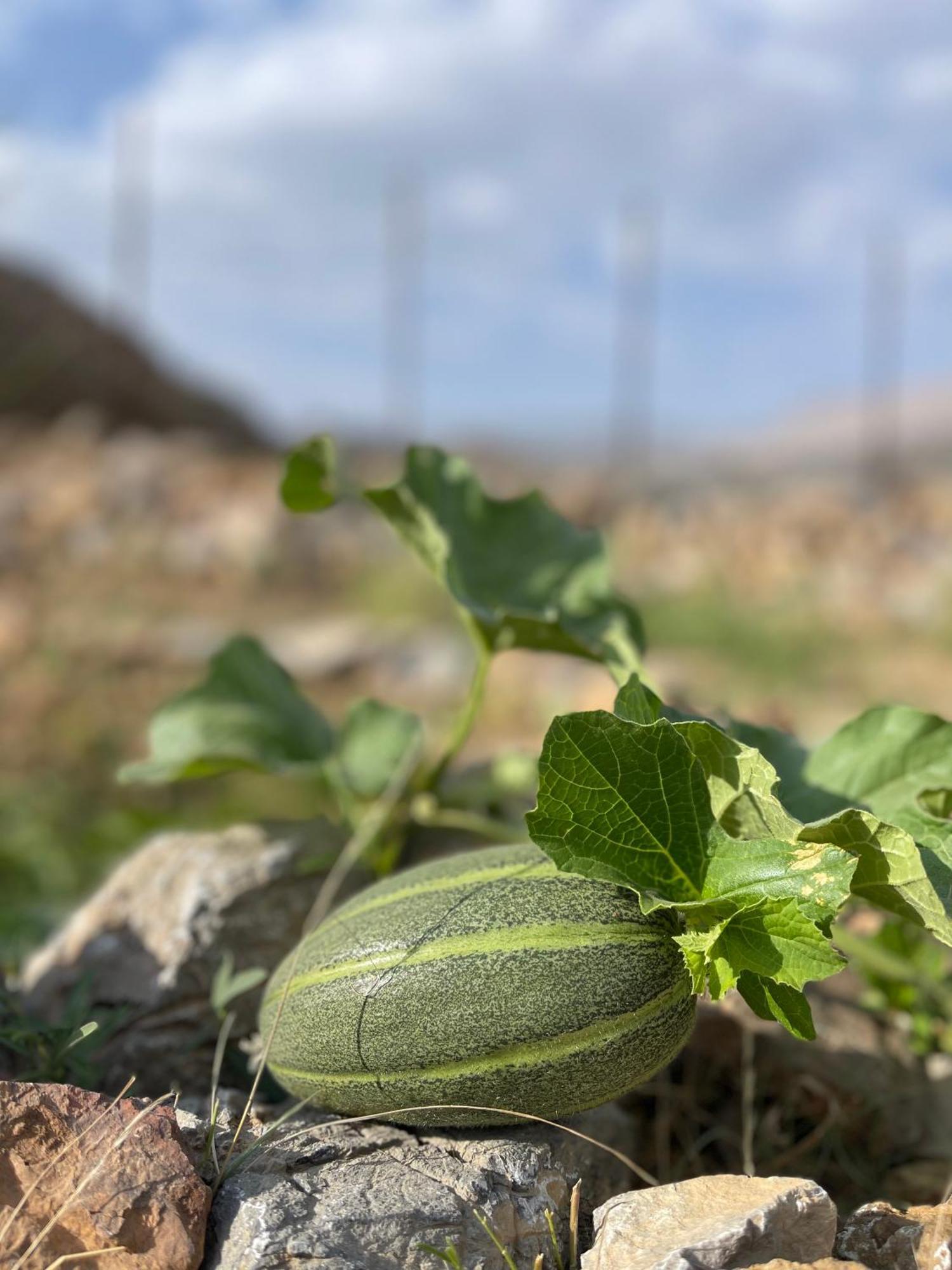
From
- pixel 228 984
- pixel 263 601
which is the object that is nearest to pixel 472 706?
pixel 228 984

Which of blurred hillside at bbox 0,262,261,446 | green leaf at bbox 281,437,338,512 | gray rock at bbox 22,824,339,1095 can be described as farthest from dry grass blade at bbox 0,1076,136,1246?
blurred hillside at bbox 0,262,261,446

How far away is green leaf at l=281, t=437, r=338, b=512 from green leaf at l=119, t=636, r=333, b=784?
1.18ft

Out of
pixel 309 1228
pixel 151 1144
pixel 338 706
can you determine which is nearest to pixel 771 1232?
pixel 309 1228

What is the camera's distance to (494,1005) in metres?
1.40

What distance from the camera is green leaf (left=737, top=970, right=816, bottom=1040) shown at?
1.37 m

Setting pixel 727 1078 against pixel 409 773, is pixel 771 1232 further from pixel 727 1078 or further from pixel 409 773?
pixel 409 773

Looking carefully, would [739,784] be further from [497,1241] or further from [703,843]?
[497,1241]

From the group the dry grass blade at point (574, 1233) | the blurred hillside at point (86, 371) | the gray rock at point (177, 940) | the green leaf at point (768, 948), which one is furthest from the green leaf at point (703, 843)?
the blurred hillside at point (86, 371)

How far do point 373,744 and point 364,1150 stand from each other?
867 mm

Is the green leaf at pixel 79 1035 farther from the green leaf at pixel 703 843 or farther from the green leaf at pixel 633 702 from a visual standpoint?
the green leaf at pixel 633 702

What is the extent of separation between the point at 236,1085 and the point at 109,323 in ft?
50.7

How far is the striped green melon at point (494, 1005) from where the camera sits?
140 centimetres

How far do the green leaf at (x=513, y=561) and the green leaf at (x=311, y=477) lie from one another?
8 centimetres

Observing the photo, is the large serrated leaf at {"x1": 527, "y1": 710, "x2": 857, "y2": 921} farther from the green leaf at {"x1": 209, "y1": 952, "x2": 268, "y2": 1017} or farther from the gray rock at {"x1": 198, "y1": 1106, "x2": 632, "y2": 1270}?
the green leaf at {"x1": 209, "y1": 952, "x2": 268, "y2": 1017}
